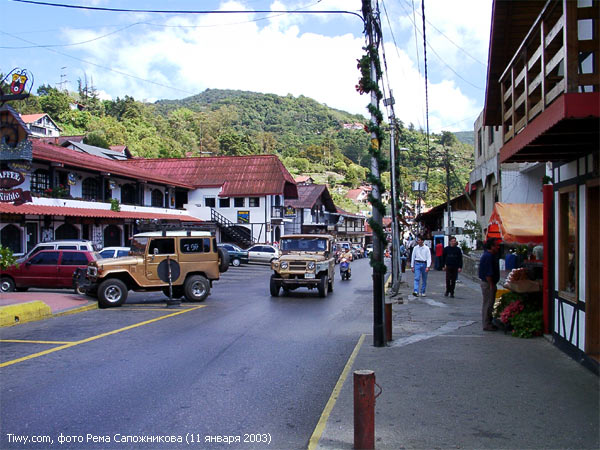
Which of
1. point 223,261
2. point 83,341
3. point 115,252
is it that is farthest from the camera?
point 115,252

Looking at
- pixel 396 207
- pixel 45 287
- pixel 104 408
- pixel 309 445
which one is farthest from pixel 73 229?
pixel 309 445

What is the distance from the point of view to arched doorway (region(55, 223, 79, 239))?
30656 millimetres

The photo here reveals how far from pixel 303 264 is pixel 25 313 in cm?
821

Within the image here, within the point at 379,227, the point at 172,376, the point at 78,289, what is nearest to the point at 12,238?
the point at 78,289

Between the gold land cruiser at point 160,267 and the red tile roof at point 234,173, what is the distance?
33.5 metres

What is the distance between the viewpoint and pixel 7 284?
19.1 m

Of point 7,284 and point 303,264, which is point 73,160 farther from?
point 303,264

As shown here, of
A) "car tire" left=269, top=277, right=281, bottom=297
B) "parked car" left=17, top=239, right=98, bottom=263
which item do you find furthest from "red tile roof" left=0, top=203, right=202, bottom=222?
"car tire" left=269, top=277, right=281, bottom=297

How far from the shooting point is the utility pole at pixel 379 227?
9273 mm

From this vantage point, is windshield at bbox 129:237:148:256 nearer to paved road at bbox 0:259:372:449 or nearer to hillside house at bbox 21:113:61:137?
paved road at bbox 0:259:372:449

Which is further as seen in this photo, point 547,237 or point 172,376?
point 547,237

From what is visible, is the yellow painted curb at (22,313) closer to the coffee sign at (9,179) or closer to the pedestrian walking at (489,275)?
the coffee sign at (9,179)

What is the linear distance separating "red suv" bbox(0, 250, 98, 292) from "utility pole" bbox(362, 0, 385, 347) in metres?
12.5

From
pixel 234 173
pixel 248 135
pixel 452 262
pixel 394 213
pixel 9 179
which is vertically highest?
pixel 248 135
